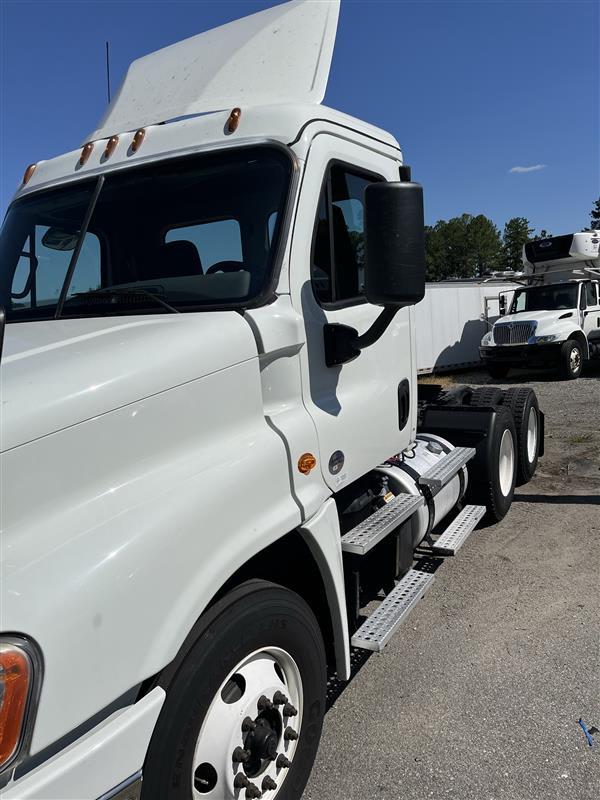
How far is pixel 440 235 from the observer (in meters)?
65.9

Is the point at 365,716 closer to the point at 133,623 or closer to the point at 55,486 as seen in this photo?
the point at 133,623

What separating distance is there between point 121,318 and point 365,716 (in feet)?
7.36

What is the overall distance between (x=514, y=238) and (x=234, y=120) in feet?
217

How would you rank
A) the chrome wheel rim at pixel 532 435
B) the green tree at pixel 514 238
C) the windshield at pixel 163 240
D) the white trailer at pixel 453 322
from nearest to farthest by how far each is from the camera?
1. the windshield at pixel 163 240
2. the chrome wheel rim at pixel 532 435
3. the white trailer at pixel 453 322
4. the green tree at pixel 514 238

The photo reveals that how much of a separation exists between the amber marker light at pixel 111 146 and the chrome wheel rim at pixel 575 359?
1491 centimetres

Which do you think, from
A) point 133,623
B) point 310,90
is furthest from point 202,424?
point 310,90

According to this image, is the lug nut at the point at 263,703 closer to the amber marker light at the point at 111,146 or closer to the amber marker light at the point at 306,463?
the amber marker light at the point at 306,463

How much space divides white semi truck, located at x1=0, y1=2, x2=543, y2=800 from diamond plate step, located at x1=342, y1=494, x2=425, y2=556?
19 millimetres

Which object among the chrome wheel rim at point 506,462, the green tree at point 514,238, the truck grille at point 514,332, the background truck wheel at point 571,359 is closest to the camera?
→ the chrome wheel rim at point 506,462

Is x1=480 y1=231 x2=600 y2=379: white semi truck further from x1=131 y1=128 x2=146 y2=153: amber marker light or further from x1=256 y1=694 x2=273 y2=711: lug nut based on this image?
x1=256 y1=694 x2=273 y2=711: lug nut

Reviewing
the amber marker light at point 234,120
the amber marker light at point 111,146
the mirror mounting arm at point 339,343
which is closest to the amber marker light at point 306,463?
the mirror mounting arm at point 339,343

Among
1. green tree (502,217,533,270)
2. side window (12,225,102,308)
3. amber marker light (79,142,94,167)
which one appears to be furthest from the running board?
green tree (502,217,533,270)

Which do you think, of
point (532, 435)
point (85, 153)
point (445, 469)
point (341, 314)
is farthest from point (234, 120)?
point (532, 435)

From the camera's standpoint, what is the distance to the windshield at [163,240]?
2.52 meters
